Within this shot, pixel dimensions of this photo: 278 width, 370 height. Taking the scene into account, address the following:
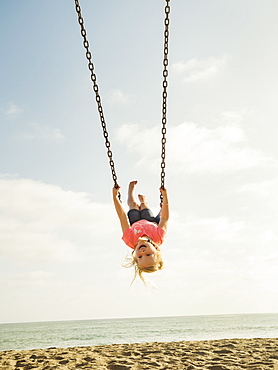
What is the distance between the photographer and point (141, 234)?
18.2ft

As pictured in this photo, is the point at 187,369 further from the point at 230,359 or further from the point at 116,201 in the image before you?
the point at 116,201

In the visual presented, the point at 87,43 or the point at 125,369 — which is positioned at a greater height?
the point at 87,43

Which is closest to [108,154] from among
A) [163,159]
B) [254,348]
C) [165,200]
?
[163,159]

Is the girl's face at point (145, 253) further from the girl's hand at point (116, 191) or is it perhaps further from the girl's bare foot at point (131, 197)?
the girl's bare foot at point (131, 197)

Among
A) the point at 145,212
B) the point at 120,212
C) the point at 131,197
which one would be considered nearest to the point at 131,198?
the point at 131,197

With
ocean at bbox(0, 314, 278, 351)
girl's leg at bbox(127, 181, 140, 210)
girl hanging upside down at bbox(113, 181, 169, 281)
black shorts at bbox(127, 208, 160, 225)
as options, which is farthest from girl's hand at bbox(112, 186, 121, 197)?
Answer: ocean at bbox(0, 314, 278, 351)

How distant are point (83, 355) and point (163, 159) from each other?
5.92 metres

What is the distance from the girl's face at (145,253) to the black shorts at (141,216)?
655mm

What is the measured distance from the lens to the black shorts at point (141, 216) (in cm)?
607

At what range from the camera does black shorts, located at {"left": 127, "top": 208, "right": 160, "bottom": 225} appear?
6.07 meters

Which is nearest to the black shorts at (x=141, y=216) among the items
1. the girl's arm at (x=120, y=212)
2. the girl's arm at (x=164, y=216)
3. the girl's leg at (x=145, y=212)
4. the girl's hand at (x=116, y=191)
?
the girl's leg at (x=145, y=212)

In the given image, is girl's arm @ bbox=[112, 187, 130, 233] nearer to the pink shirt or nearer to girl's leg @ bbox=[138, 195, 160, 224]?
the pink shirt

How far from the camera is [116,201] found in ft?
17.8

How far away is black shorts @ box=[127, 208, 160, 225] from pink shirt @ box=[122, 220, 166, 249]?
15.1 inches
